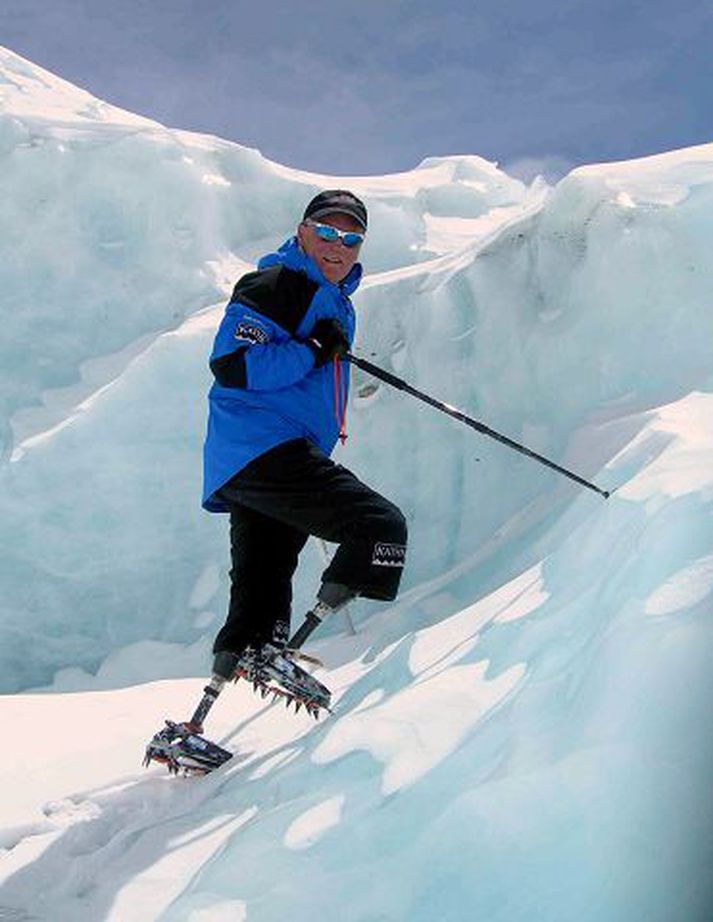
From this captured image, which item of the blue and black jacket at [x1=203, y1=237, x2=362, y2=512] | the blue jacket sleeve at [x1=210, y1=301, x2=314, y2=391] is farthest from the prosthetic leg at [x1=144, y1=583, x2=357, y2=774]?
the blue jacket sleeve at [x1=210, y1=301, x2=314, y2=391]

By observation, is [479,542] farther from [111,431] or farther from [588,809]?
[588,809]

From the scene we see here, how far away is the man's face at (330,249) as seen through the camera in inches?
116

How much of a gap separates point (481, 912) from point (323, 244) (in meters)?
2.12

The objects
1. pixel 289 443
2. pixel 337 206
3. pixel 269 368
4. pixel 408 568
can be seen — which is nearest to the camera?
pixel 269 368

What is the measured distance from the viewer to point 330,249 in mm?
2957

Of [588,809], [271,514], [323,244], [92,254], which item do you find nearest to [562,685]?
[588,809]

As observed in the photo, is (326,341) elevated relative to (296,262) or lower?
lower

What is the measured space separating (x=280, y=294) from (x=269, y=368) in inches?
10.4

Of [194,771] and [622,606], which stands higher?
[622,606]

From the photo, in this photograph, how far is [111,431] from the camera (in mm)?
6828

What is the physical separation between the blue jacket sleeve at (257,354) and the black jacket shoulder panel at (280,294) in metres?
0.03

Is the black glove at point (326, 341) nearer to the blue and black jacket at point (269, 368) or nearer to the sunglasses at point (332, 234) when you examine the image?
the blue and black jacket at point (269, 368)

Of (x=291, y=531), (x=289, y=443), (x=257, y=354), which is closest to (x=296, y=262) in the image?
(x=257, y=354)

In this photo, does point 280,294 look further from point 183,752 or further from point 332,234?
point 183,752
